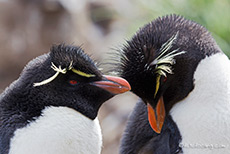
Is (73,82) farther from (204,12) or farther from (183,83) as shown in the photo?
(204,12)

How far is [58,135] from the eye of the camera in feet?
8.66

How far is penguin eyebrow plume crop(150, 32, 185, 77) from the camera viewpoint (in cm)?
298

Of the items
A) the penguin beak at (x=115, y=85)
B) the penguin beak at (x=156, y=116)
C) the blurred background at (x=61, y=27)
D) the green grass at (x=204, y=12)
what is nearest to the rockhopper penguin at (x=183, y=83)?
the penguin beak at (x=156, y=116)

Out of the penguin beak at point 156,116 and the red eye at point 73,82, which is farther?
the penguin beak at point 156,116

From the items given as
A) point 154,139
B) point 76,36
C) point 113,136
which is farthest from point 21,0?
point 154,139

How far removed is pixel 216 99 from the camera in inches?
119

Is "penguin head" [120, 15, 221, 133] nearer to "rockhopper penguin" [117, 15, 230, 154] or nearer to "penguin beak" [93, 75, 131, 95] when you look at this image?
"rockhopper penguin" [117, 15, 230, 154]

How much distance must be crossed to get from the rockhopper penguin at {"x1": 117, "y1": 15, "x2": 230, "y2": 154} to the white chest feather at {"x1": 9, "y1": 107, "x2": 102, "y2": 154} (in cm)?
48

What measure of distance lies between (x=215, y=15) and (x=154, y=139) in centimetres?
281

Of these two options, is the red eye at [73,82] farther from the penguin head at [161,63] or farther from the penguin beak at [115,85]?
the penguin head at [161,63]

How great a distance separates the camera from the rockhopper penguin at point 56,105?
2602 millimetres

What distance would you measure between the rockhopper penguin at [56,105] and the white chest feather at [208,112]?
52 centimetres

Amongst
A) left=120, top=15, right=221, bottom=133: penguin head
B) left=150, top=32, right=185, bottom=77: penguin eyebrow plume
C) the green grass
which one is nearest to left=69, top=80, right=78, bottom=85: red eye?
left=120, top=15, right=221, bottom=133: penguin head

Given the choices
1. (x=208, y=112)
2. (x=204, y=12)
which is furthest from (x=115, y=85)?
(x=204, y=12)
